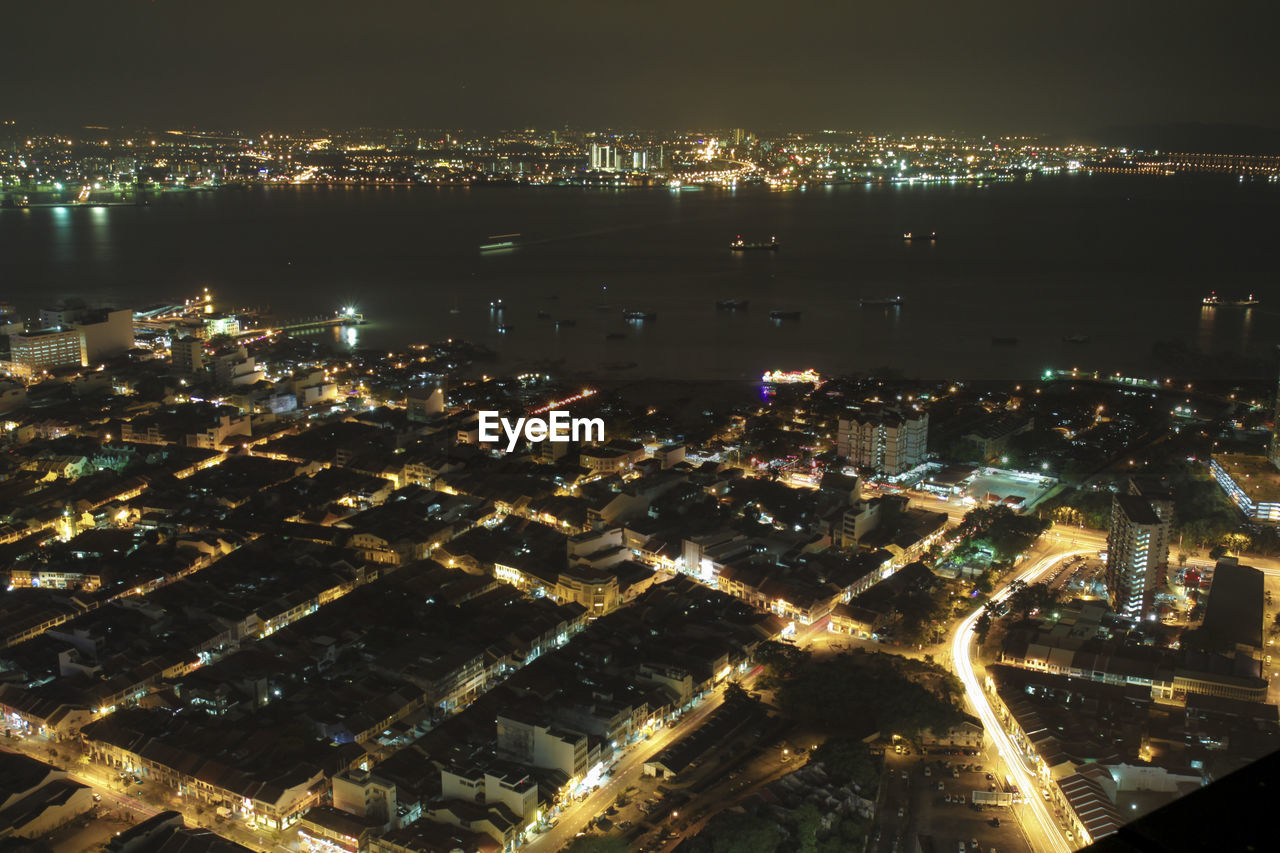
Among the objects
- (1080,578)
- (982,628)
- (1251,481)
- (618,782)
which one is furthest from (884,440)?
(618,782)

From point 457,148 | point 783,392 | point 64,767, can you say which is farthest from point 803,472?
point 457,148

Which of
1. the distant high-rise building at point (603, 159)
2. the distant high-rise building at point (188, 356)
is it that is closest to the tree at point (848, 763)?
the distant high-rise building at point (188, 356)

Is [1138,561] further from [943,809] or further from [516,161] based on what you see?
[516,161]

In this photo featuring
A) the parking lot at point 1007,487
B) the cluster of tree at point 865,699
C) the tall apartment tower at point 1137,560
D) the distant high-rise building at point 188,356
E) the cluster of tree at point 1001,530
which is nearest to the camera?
the cluster of tree at point 865,699

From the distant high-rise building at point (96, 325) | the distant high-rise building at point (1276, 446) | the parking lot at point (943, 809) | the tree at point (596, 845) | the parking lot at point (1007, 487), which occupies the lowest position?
the parking lot at point (943, 809)

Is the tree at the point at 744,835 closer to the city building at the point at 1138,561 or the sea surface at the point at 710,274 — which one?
the city building at the point at 1138,561

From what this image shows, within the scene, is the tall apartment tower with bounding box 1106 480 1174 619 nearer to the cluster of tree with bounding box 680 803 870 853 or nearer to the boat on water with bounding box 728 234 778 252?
the cluster of tree with bounding box 680 803 870 853

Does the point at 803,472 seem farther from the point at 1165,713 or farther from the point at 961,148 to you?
the point at 961,148
